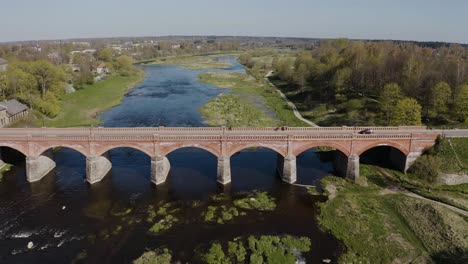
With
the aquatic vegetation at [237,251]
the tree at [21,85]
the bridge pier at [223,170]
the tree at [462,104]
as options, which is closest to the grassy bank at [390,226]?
the aquatic vegetation at [237,251]

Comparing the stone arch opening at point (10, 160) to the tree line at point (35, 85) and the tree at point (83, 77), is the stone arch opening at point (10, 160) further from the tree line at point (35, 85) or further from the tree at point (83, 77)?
the tree at point (83, 77)

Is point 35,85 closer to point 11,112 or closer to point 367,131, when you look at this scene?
point 11,112

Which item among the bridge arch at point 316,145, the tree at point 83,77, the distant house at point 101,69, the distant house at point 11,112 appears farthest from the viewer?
the distant house at point 101,69

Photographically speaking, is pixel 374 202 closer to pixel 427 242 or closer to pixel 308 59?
pixel 427 242

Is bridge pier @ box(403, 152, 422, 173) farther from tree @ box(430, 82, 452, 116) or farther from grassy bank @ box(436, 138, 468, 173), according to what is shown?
tree @ box(430, 82, 452, 116)

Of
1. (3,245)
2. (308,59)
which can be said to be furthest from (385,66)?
(3,245)
